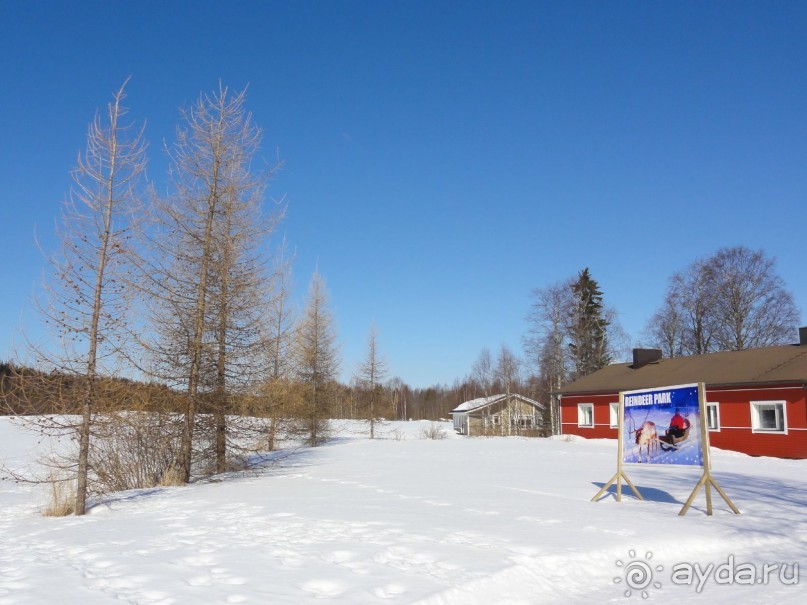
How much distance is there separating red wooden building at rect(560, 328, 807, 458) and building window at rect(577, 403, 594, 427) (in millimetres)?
124

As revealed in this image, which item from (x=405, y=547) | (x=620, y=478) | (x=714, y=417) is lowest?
(x=405, y=547)

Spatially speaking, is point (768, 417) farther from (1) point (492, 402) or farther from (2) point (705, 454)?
(1) point (492, 402)

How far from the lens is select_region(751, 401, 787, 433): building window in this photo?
2492 centimetres

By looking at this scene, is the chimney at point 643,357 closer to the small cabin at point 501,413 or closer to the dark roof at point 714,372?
the dark roof at point 714,372

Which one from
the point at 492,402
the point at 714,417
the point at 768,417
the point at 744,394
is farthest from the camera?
the point at 492,402

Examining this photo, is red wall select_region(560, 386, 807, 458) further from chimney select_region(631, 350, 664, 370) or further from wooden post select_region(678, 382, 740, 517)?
wooden post select_region(678, 382, 740, 517)

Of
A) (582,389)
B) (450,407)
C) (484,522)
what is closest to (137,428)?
(484,522)

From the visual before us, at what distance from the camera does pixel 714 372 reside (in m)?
29.1

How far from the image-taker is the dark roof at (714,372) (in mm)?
25484

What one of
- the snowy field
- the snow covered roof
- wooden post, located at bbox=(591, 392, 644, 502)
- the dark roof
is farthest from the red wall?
the snow covered roof

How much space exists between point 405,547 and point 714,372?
26113 mm

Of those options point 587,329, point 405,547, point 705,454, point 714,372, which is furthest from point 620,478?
point 587,329

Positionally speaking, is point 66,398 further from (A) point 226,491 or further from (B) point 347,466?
(B) point 347,466

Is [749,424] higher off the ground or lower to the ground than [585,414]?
lower
